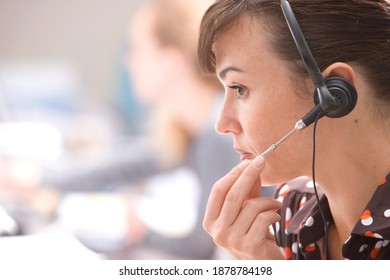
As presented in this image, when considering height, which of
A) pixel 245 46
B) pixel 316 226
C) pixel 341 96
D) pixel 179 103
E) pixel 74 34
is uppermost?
pixel 74 34

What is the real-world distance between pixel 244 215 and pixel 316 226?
0.14 metres

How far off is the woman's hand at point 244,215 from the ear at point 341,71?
181mm

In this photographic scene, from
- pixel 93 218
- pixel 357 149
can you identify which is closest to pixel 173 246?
pixel 93 218

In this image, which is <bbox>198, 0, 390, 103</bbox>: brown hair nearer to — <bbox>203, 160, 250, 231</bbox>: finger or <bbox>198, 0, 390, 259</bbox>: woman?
<bbox>198, 0, 390, 259</bbox>: woman

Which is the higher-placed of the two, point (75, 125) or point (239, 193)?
point (75, 125)

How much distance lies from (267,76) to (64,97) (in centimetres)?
156

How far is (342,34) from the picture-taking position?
93 cm

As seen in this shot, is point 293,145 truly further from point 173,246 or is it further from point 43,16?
point 43,16

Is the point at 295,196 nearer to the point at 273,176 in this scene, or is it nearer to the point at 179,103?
the point at 273,176

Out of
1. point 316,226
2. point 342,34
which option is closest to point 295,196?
point 316,226

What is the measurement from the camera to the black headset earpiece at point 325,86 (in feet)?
2.98

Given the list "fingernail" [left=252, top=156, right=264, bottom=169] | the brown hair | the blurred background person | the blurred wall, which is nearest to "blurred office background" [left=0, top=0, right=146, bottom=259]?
the blurred wall

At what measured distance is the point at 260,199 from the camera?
1.04m

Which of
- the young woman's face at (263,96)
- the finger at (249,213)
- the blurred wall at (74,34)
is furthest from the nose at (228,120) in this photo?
the blurred wall at (74,34)
